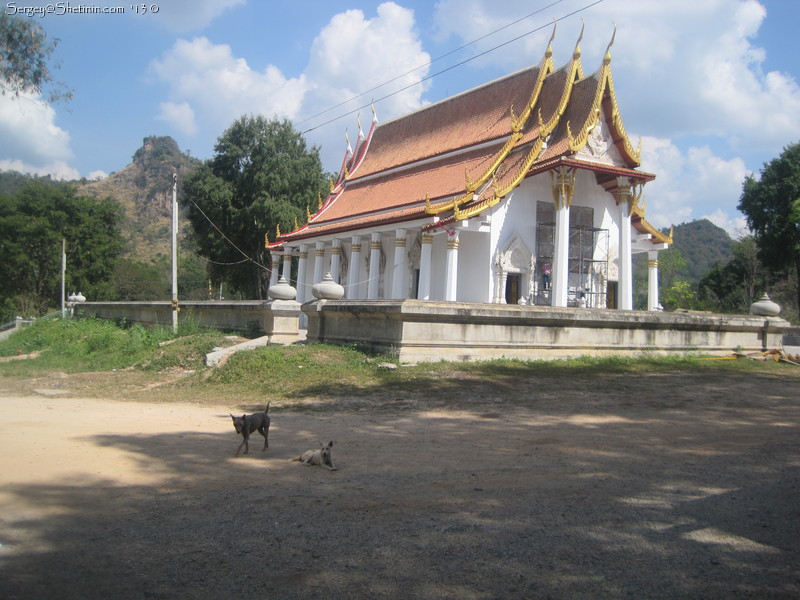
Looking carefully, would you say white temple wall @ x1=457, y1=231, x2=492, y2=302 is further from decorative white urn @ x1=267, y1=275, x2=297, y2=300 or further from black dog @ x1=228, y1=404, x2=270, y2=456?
black dog @ x1=228, y1=404, x2=270, y2=456

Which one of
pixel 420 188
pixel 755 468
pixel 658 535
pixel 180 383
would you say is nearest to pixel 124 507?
pixel 658 535

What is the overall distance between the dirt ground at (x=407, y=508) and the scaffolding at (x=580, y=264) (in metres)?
12.4

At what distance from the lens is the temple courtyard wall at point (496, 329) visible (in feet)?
38.6

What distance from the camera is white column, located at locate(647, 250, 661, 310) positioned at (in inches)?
848

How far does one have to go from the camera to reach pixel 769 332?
52.5 feet

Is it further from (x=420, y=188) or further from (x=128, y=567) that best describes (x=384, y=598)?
(x=420, y=188)

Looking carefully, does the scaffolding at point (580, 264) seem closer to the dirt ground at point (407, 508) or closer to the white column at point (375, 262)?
the white column at point (375, 262)

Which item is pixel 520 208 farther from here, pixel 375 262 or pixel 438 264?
pixel 375 262

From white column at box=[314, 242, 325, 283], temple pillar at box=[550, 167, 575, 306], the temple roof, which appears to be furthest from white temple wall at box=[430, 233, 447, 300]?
white column at box=[314, 242, 325, 283]

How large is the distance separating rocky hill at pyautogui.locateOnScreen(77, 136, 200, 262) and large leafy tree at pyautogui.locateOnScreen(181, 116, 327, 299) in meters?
44.7

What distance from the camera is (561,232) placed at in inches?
744

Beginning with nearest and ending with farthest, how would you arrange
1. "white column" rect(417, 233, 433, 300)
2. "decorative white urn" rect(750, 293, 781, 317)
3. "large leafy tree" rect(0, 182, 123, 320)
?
"decorative white urn" rect(750, 293, 781, 317) < "white column" rect(417, 233, 433, 300) < "large leafy tree" rect(0, 182, 123, 320)

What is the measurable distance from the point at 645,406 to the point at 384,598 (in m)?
6.35

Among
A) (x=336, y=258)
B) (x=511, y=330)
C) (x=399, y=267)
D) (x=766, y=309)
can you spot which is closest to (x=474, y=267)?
(x=399, y=267)
